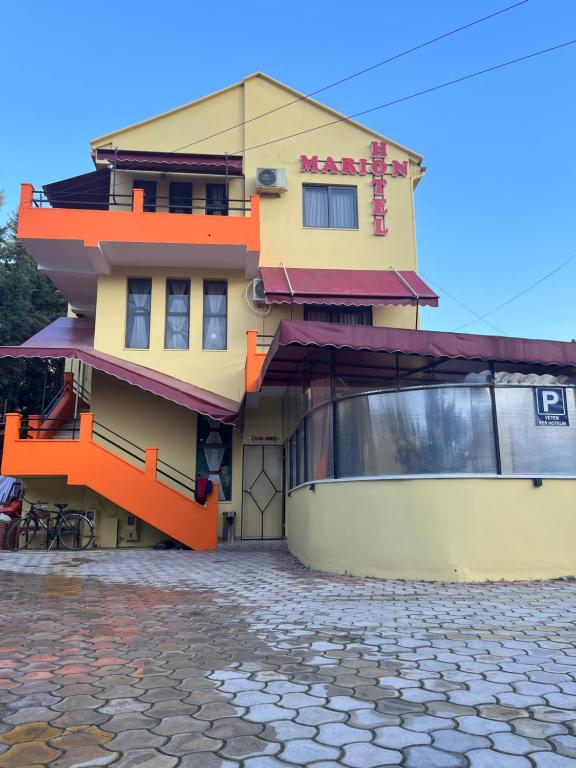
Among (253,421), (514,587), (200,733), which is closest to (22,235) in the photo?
(253,421)

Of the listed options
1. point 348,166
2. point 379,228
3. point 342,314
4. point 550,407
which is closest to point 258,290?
point 342,314

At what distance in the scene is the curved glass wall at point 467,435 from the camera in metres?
7.28

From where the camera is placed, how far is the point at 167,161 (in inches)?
611

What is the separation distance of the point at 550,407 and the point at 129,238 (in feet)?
35.3

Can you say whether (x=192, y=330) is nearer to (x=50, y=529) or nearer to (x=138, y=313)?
(x=138, y=313)

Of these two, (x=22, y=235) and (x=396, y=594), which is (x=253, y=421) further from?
(x=396, y=594)

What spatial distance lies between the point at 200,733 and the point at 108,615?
134 inches

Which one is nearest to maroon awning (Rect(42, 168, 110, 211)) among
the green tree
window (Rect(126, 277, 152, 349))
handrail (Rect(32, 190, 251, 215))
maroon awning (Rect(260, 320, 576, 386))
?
handrail (Rect(32, 190, 251, 215))

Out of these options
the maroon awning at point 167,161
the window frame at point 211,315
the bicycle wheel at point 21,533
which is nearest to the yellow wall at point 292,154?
the maroon awning at point 167,161

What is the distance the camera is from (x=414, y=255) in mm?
16641

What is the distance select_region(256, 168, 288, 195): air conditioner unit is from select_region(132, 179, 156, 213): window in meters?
2.93

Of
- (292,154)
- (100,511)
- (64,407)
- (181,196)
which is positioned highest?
(292,154)

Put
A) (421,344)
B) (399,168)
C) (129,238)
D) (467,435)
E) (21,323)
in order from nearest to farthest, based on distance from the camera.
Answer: (467,435)
(421,344)
(129,238)
(399,168)
(21,323)

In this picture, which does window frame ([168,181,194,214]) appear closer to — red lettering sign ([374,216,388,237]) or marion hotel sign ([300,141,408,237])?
marion hotel sign ([300,141,408,237])
